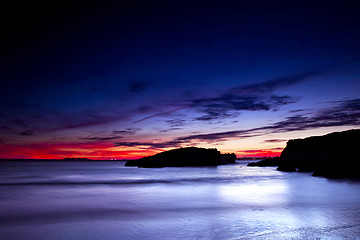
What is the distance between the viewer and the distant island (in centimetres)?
2702

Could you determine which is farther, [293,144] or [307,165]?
[293,144]

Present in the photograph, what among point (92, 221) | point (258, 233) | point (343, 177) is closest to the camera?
point (258, 233)

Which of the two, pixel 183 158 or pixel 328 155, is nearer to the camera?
pixel 328 155

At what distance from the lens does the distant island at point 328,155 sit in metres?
27.0

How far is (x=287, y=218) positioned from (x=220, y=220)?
2.54 m

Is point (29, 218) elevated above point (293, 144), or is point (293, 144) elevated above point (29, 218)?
point (293, 144)

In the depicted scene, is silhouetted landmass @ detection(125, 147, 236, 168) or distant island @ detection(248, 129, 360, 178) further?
silhouetted landmass @ detection(125, 147, 236, 168)

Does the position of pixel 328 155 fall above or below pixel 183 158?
below

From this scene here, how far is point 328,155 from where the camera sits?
3669 centimetres

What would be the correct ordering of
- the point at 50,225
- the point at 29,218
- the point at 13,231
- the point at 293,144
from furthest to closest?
the point at 293,144 → the point at 29,218 → the point at 50,225 → the point at 13,231

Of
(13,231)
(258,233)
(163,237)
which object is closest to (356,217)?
(258,233)

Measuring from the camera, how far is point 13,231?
8203 mm

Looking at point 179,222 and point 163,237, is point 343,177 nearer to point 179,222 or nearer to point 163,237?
point 179,222

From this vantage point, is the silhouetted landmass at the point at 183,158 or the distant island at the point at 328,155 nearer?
the distant island at the point at 328,155
